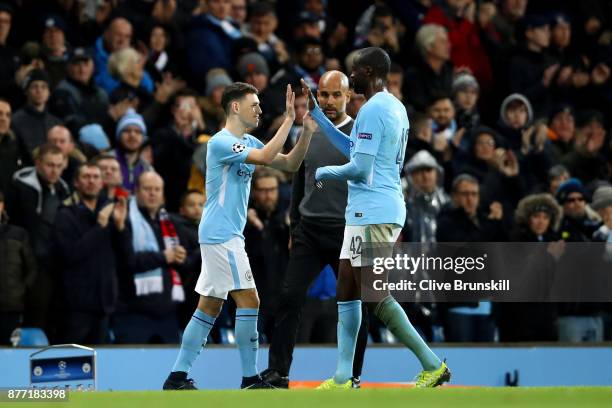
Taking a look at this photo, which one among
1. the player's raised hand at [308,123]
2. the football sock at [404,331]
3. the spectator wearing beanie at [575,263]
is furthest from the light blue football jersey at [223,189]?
the spectator wearing beanie at [575,263]

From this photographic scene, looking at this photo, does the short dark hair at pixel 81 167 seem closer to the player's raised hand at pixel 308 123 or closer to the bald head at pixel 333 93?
the bald head at pixel 333 93

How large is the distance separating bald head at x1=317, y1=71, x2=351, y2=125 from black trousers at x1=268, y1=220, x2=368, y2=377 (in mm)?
836

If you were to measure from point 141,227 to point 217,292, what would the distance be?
3.13m

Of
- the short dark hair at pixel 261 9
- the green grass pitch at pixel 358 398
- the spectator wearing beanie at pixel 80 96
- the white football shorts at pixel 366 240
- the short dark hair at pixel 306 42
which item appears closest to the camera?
the green grass pitch at pixel 358 398

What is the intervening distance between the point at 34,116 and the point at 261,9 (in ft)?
10.9

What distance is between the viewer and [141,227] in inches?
488

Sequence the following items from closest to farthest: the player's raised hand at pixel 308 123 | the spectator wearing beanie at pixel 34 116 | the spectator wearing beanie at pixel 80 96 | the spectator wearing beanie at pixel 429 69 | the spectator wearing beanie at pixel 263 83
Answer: the player's raised hand at pixel 308 123
the spectator wearing beanie at pixel 34 116
the spectator wearing beanie at pixel 80 96
the spectator wearing beanie at pixel 263 83
the spectator wearing beanie at pixel 429 69

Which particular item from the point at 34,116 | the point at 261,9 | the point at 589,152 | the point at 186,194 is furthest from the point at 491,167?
the point at 34,116

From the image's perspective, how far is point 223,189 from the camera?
9445mm

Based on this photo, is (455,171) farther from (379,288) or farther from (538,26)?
(379,288)

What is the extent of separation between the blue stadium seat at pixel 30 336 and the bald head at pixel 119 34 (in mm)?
3747

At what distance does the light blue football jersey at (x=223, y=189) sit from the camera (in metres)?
9.38

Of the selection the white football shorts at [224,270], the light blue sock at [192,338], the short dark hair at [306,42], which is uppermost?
the short dark hair at [306,42]

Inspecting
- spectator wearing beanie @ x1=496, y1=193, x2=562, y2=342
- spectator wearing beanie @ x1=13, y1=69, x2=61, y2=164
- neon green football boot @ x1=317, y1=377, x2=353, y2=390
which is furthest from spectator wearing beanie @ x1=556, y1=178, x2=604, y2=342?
spectator wearing beanie @ x1=13, y1=69, x2=61, y2=164
